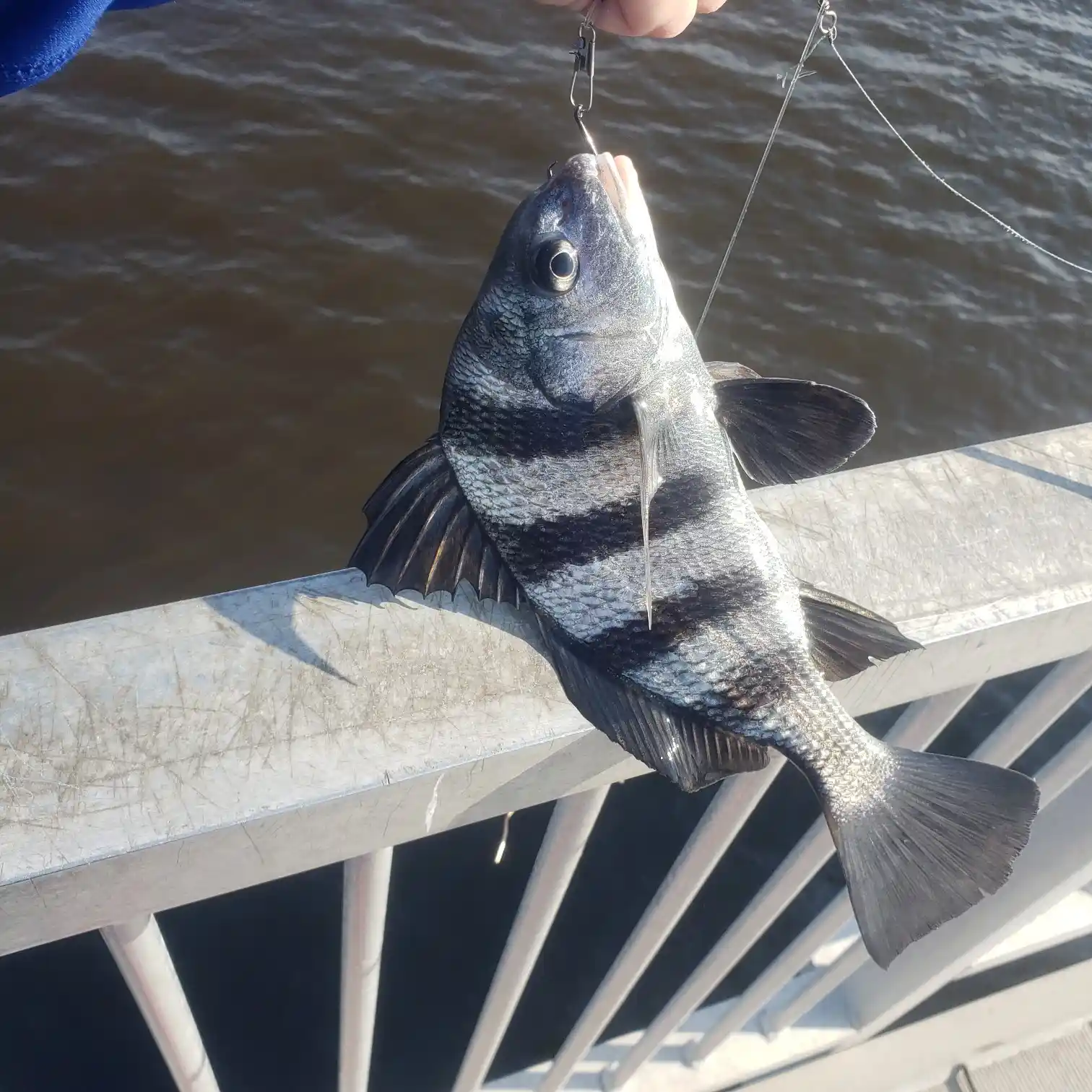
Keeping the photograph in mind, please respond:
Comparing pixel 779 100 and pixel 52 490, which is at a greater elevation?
pixel 779 100

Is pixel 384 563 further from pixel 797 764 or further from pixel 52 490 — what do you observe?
pixel 52 490

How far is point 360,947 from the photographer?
136 cm

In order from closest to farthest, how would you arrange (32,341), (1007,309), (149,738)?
1. (149,738)
2. (32,341)
3. (1007,309)

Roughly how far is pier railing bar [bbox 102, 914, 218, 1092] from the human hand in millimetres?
1489

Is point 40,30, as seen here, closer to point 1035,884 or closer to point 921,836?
point 921,836

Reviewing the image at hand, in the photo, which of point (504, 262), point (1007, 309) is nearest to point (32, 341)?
point (504, 262)

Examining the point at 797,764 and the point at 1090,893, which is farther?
the point at 1090,893

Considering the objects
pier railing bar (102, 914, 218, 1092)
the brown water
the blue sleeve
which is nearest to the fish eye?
the blue sleeve

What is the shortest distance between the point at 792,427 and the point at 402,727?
0.83m

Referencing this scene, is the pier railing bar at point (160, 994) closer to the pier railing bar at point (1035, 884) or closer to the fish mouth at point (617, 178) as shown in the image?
the fish mouth at point (617, 178)

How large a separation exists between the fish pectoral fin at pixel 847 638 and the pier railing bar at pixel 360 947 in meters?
0.65

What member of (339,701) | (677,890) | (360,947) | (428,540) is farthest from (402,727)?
(677,890)

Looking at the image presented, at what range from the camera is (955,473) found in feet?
5.07

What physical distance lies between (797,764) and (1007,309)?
7083 mm
